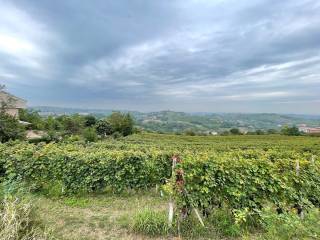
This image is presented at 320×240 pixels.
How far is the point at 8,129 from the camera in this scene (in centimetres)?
Answer: 2409

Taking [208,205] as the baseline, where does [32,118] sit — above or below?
below

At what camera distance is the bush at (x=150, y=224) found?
189 inches

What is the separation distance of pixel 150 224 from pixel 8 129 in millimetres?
24666

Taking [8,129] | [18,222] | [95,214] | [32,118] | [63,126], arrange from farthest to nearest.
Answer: [32,118] < [63,126] < [8,129] < [95,214] < [18,222]

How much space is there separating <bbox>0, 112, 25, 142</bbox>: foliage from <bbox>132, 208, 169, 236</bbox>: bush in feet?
77.9

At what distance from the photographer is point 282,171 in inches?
229

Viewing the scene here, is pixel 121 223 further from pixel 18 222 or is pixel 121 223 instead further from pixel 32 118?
pixel 32 118

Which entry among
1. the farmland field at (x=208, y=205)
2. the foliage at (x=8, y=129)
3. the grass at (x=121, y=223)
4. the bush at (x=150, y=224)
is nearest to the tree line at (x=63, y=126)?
the foliage at (x=8, y=129)

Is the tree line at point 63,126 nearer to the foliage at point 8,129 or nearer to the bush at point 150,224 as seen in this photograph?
the foliage at point 8,129

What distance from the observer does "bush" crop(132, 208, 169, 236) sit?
15.7 feet

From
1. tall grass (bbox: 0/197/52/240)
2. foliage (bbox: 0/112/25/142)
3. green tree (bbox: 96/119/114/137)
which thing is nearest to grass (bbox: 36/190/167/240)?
tall grass (bbox: 0/197/52/240)

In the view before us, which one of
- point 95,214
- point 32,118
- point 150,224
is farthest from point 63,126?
point 150,224

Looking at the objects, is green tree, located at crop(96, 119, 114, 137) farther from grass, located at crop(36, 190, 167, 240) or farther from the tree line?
grass, located at crop(36, 190, 167, 240)

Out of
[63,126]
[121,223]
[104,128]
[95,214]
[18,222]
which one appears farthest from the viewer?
[104,128]
